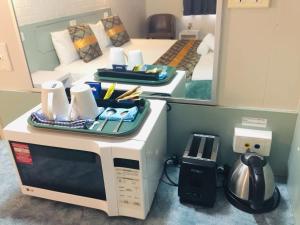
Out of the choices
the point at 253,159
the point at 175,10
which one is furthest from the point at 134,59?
the point at 253,159

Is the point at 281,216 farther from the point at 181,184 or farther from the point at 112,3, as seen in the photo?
the point at 112,3

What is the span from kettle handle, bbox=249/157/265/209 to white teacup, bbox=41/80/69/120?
646 mm

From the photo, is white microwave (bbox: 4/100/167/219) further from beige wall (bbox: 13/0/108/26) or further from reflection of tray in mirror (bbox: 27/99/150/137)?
beige wall (bbox: 13/0/108/26)

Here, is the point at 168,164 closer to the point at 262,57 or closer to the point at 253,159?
the point at 253,159

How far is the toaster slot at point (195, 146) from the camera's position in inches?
37.5

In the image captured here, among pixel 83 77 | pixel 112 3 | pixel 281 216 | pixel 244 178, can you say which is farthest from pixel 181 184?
pixel 112 3

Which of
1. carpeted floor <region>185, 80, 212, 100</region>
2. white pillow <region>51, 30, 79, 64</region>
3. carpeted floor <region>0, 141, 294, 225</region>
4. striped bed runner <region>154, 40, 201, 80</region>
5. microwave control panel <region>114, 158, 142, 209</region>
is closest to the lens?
microwave control panel <region>114, 158, 142, 209</region>

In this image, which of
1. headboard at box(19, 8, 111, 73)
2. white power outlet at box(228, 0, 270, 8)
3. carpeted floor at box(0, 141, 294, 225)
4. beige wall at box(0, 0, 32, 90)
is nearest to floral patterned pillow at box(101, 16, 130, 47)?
headboard at box(19, 8, 111, 73)

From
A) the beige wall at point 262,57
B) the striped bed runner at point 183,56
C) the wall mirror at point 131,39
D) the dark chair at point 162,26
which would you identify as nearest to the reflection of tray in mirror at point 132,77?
the wall mirror at point 131,39

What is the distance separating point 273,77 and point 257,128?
20cm

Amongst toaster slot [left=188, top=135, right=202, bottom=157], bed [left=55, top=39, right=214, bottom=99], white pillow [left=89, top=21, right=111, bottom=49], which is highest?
white pillow [left=89, top=21, right=111, bottom=49]

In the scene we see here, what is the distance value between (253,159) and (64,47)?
3.83 ft

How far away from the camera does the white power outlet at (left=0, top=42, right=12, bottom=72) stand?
1.20 meters

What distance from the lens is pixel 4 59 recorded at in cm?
123
